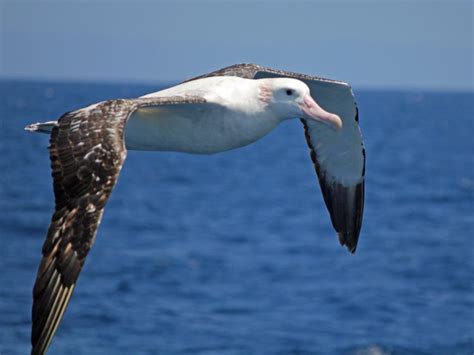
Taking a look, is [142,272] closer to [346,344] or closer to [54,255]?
[346,344]

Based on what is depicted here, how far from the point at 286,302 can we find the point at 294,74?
28.5 m

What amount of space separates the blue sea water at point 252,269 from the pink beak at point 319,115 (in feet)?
71.0

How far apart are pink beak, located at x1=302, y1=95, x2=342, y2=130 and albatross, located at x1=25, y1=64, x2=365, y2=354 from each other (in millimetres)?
11

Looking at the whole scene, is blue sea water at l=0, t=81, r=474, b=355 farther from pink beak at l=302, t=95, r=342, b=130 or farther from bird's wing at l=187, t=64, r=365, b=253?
pink beak at l=302, t=95, r=342, b=130

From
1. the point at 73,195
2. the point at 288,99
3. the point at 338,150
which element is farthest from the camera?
the point at 338,150

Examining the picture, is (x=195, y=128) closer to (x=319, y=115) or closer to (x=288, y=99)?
(x=288, y=99)

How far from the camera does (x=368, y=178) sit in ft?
285

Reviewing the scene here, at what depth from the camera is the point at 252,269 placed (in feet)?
155

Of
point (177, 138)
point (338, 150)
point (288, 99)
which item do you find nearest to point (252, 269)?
point (338, 150)

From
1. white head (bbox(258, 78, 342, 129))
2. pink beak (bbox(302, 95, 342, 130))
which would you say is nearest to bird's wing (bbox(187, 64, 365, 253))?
white head (bbox(258, 78, 342, 129))

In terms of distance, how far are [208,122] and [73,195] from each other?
213cm

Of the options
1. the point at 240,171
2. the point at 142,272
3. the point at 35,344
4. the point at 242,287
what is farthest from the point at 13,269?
the point at 240,171

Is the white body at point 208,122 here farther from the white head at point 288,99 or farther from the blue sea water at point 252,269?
the blue sea water at point 252,269

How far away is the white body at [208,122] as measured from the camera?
1119 centimetres
